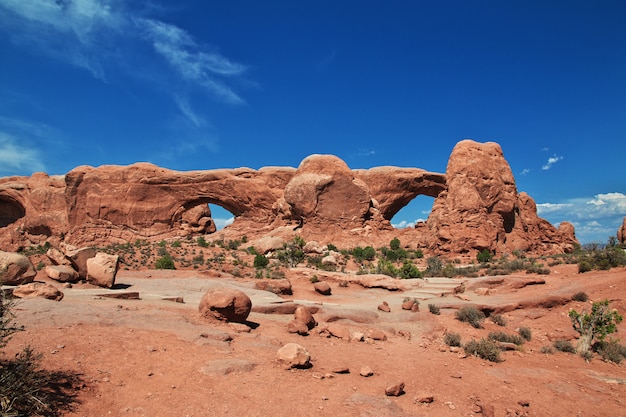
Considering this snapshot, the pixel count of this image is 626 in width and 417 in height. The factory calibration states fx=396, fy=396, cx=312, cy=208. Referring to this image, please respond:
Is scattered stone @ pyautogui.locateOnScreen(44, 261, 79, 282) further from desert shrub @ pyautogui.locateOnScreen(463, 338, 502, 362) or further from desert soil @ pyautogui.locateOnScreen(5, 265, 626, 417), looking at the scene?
desert shrub @ pyautogui.locateOnScreen(463, 338, 502, 362)

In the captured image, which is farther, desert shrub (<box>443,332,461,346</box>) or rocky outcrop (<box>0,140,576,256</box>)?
rocky outcrop (<box>0,140,576,256</box>)

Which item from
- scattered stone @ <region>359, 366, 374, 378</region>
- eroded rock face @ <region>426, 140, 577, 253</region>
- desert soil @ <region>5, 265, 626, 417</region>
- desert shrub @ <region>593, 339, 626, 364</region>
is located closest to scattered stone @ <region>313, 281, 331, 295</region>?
desert soil @ <region>5, 265, 626, 417</region>

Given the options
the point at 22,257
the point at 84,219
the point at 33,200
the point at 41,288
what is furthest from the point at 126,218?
the point at 41,288

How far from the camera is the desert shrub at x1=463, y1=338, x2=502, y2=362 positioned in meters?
8.05

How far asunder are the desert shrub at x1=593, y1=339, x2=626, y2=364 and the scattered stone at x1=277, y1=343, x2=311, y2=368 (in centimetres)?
695

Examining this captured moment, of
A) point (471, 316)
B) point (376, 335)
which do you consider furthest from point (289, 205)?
point (376, 335)

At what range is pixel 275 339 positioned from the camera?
783 centimetres

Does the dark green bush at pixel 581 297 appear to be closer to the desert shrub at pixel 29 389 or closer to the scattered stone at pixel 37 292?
the desert shrub at pixel 29 389

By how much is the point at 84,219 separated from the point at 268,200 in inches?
661

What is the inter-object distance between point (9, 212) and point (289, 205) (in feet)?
114

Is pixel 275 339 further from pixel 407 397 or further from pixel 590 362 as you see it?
pixel 590 362

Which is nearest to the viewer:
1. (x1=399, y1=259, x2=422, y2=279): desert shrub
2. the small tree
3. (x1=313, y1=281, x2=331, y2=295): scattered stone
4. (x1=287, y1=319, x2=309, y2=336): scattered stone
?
(x1=287, y1=319, x2=309, y2=336): scattered stone

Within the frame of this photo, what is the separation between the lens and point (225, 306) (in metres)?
8.11

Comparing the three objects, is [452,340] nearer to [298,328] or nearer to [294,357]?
[298,328]
